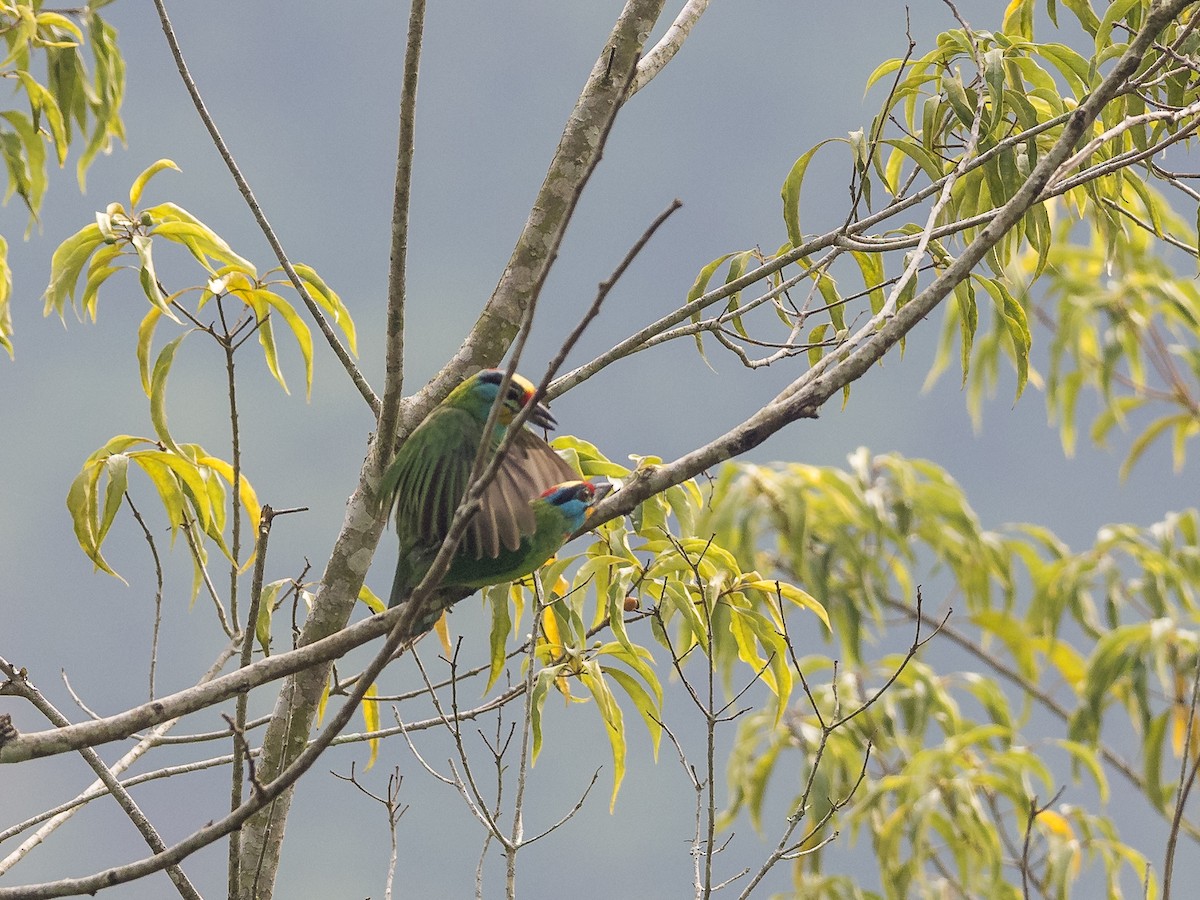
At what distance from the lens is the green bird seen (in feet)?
7.54

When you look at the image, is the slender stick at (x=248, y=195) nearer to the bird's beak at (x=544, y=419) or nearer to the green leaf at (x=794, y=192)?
the bird's beak at (x=544, y=419)

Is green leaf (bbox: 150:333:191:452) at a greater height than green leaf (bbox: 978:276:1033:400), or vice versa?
green leaf (bbox: 150:333:191:452)

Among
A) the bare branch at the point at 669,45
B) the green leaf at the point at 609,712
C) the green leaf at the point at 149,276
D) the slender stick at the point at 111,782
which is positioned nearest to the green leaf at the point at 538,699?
the green leaf at the point at 609,712

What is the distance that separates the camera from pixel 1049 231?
2.73 meters

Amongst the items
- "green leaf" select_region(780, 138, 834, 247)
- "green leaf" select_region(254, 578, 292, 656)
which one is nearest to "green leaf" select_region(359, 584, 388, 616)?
"green leaf" select_region(254, 578, 292, 656)

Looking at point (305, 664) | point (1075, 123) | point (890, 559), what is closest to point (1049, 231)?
point (1075, 123)

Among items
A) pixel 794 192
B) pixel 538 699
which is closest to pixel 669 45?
pixel 794 192

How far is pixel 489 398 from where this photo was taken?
2545 mm

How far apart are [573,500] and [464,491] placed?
0.24 meters

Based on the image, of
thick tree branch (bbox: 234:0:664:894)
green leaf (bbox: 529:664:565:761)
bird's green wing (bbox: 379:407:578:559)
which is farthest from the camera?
→ thick tree branch (bbox: 234:0:664:894)

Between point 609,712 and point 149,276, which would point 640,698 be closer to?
point 609,712

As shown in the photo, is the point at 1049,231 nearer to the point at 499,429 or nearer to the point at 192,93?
the point at 499,429

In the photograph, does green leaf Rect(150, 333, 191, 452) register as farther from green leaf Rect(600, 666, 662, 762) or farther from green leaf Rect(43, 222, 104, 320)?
green leaf Rect(600, 666, 662, 762)

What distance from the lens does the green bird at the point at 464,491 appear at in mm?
2297
